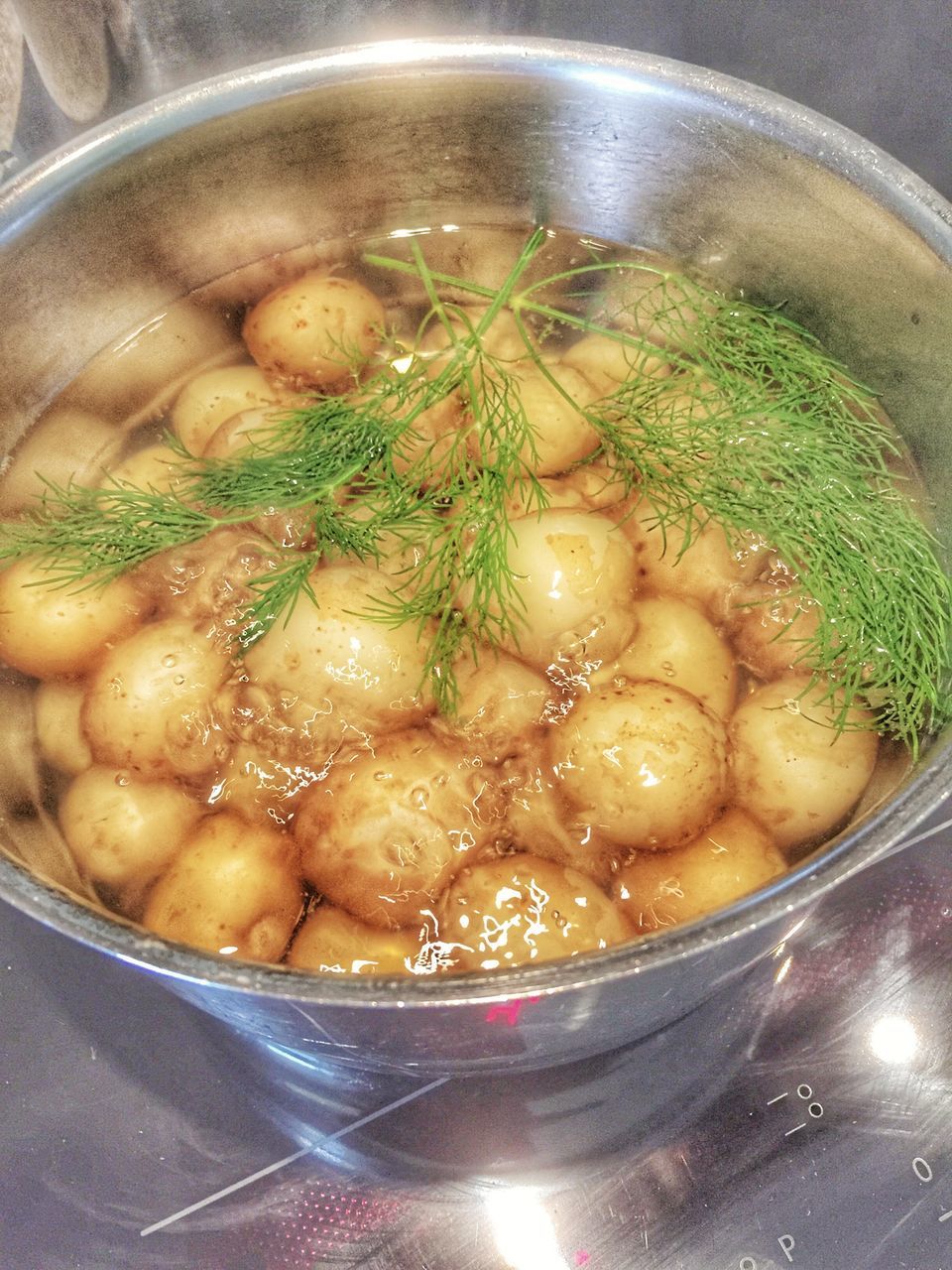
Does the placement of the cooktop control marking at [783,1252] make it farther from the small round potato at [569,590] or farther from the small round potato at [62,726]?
the small round potato at [62,726]

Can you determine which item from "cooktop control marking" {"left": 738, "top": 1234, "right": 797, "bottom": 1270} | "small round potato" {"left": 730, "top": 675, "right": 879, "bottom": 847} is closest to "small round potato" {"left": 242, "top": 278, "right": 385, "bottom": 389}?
"small round potato" {"left": 730, "top": 675, "right": 879, "bottom": 847}

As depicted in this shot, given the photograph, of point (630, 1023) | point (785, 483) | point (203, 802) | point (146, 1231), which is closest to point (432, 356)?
point (785, 483)

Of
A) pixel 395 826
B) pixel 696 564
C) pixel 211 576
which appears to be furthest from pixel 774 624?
pixel 211 576

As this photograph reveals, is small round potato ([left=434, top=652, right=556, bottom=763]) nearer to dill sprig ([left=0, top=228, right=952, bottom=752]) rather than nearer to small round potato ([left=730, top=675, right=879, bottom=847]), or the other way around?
dill sprig ([left=0, top=228, right=952, bottom=752])

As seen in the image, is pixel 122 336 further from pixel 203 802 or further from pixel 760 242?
pixel 760 242

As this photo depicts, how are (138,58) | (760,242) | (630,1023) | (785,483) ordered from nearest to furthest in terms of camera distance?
(630,1023), (785,483), (760,242), (138,58)

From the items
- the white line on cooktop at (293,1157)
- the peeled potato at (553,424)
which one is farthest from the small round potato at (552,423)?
the white line on cooktop at (293,1157)
